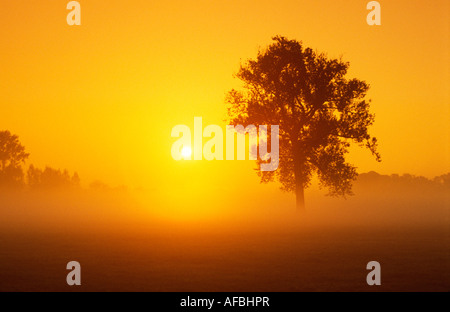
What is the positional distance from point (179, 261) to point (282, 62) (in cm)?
3197

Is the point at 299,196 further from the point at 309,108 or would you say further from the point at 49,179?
the point at 49,179

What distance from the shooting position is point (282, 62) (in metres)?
54.6

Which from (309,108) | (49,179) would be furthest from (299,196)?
(49,179)

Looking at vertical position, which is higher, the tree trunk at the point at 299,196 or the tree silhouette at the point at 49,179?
Result: the tree silhouette at the point at 49,179

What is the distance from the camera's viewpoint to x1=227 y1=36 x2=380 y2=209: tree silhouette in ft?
178

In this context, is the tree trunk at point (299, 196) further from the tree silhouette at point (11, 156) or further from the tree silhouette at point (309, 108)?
the tree silhouette at point (11, 156)

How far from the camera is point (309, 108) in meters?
55.2

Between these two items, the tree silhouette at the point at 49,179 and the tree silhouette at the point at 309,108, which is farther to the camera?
the tree silhouette at the point at 49,179

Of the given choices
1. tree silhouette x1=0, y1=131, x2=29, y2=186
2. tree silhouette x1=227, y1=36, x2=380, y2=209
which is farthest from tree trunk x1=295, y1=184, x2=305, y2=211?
tree silhouette x1=0, y1=131, x2=29, y2=186

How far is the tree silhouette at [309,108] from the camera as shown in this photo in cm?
5431

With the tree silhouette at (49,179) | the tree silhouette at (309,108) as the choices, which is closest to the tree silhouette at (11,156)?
the tree silhouette at (49,179)

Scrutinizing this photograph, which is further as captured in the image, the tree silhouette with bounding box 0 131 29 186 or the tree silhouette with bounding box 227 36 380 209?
the tree silhouette with bounding box 0 131 29 186

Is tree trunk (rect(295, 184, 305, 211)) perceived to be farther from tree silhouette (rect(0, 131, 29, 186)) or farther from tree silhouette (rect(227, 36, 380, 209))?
tree silhouette (rect(0, 131, 29, 186))
